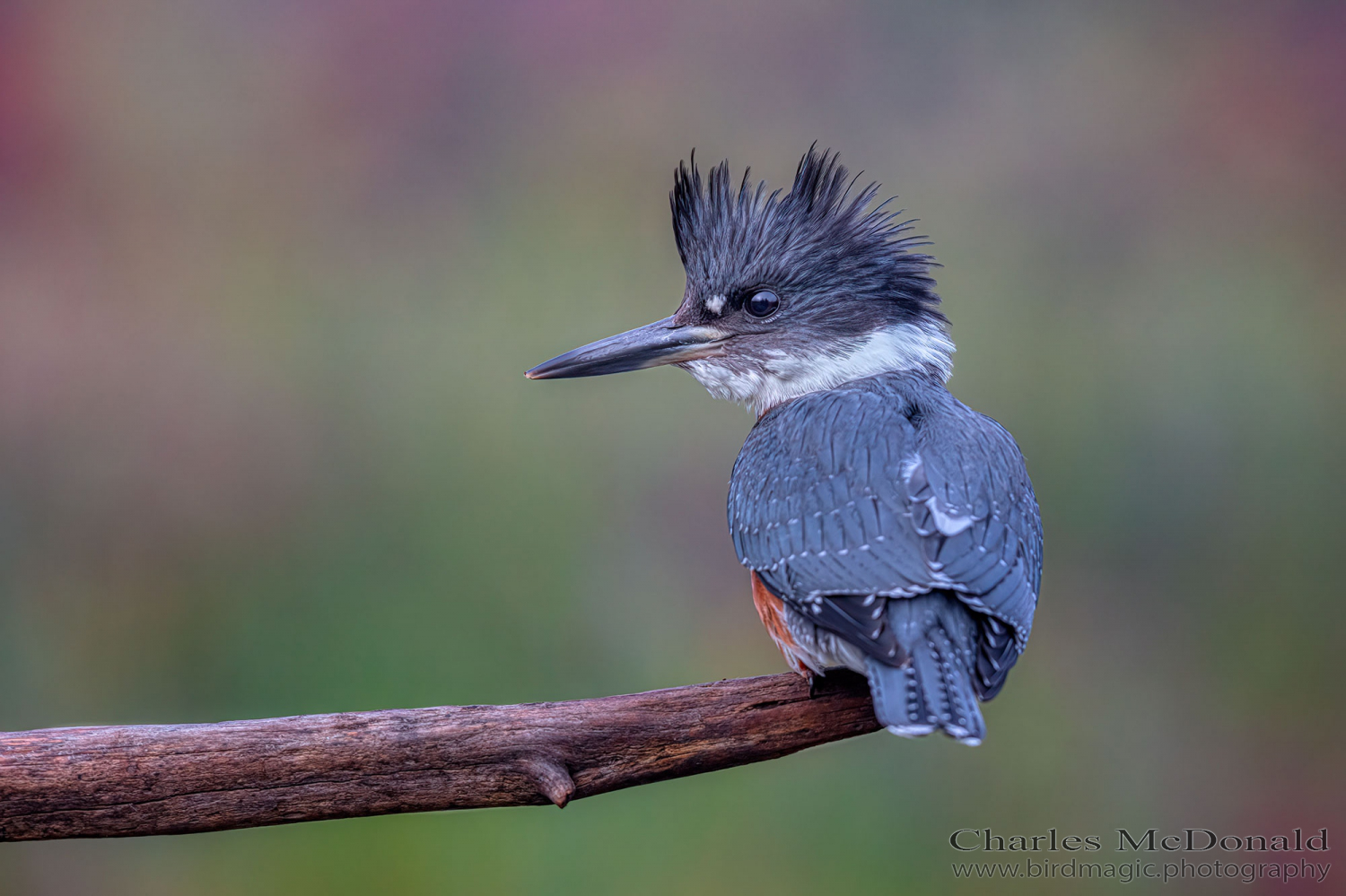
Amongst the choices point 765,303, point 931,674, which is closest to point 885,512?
point 931,674

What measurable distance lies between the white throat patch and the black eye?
0.29ft

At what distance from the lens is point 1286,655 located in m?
2.74

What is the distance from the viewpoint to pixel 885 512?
1.67 meters

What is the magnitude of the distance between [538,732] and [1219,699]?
1967 millimetres

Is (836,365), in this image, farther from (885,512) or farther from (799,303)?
(885,512)

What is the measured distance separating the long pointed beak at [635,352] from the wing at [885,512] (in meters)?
0.29

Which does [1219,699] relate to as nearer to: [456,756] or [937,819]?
[937,819]

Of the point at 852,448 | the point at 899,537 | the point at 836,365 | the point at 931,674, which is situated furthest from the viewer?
the point at 836,365

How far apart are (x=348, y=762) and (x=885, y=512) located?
93 cm

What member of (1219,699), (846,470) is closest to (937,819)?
(1219,699)

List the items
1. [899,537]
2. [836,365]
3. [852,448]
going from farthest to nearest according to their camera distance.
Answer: [836,365]
[852,448]
[899,537]

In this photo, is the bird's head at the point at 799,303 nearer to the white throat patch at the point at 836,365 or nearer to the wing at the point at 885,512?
the white throat patch at the point at 836,365

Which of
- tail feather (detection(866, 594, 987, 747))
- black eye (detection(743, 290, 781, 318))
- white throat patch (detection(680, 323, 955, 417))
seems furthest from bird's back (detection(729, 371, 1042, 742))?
black eye (detection(743, 290, 781, 318))

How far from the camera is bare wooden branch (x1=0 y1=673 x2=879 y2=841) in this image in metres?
1.61
